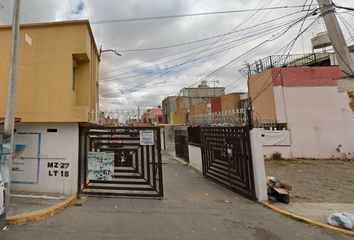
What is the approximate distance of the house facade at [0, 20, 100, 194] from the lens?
4633 millimetres

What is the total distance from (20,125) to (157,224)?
515 cm

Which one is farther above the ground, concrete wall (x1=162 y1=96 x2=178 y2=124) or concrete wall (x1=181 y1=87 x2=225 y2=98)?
concrete wall (x1=181 y1=87 x2=225 y2=98)

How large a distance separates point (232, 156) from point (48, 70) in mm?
6520

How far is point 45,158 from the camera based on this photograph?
15.7ft

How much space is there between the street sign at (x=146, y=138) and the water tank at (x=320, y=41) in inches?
666

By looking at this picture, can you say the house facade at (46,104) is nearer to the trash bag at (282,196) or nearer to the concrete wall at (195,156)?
the concrete wall at (195,156)

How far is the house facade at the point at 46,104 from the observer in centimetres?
463

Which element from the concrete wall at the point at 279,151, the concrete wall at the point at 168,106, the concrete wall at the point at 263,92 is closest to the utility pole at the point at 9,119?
the concrete wall at the point at 279,151

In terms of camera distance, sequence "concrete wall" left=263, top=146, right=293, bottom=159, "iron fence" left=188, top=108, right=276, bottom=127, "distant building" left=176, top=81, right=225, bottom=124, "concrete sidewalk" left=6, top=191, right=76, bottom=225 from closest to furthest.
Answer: "concrete sidewalk" left=6, top=191, right=76, bottom=225 → "iron fence" left=188, top=108, right=276, bottom=127 → "concrete wall" left=263, top=146, right=293, bottom=159 → "distant building" left=176, top=81, right=225, bottom=124

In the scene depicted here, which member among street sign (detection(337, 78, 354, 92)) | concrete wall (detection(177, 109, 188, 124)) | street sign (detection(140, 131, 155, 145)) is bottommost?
street sign (detection(140, 131, 155, 145))

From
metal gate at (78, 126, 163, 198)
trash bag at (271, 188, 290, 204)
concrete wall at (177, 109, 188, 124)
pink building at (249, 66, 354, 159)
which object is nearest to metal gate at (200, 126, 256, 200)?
trash bag at (271, 188, 290, 204)

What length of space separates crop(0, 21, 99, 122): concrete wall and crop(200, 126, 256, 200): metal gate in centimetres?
458

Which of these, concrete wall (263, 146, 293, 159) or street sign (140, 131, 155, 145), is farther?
concrete wall (263, 146, 293, 159)

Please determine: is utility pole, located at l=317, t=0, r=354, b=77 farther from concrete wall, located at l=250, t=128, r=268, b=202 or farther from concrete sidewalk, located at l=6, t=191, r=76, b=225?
concrete sidewalk, located at l=6, t=191, r=76, b=225
